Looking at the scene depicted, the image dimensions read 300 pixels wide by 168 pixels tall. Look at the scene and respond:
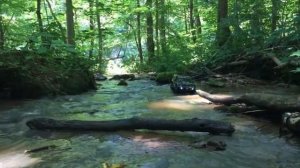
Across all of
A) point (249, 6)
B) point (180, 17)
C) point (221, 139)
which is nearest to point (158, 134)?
point (221, 139)

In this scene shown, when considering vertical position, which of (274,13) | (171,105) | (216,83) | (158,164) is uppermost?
(274,13)

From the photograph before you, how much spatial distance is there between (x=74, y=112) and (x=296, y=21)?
6953 mm

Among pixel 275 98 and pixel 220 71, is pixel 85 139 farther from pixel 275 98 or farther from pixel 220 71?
pixel 220 71

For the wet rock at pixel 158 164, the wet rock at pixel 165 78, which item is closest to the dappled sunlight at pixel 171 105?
the wet rock at pixel 158 164

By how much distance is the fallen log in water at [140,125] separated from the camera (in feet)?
18.8

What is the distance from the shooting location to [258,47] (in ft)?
41.1

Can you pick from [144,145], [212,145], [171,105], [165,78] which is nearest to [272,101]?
[212,145]

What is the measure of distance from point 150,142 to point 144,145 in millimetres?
168

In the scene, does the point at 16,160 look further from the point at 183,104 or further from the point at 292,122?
the point at 183,104

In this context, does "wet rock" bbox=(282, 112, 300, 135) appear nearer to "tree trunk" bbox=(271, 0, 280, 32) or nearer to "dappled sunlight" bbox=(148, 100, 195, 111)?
"dappled sunlight" bbox=(148, 100, 195, 111)

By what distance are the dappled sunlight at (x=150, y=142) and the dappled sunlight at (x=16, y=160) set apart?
148cm

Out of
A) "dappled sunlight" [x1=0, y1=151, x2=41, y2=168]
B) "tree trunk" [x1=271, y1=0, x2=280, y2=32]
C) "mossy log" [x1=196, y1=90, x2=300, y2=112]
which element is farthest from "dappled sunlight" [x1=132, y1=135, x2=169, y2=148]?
"tree trunk" [x1=271, y1=0, x2=280, y2=32]

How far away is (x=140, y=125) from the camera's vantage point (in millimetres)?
6035

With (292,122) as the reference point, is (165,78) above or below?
above
